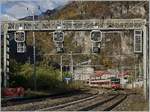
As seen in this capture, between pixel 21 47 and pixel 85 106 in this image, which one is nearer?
pixel 85 106

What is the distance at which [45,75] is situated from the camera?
64.1m

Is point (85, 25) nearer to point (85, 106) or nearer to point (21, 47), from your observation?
point (21, 47)

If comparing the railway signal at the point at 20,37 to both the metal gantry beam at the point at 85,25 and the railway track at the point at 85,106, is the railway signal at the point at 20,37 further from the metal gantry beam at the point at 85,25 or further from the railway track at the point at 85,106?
the railway track at the point at 85,106

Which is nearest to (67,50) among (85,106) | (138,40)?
(138,40)

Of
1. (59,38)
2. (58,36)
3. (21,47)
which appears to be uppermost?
(58,36)

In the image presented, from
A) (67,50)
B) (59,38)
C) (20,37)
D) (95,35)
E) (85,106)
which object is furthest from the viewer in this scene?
(67,50)

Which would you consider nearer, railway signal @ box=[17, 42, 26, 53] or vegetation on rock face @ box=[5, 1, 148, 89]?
railway signal @ box=[17, 42, 26, 53]

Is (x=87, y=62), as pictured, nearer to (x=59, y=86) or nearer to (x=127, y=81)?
(x=127, y=81)

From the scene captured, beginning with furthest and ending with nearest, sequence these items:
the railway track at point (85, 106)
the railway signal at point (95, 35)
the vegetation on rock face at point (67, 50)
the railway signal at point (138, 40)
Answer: the vegetation on rock face at point (67, 50), the railway signal at point (95, 35), the railway signal at point (138, 40), the railway track at point (85, 106)

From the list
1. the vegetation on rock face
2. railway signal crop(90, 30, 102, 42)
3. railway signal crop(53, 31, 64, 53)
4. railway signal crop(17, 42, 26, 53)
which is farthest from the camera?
the vegetation on rock face

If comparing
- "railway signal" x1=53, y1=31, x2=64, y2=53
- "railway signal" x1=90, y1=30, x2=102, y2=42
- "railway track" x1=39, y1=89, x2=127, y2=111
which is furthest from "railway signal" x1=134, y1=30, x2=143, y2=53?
"railway track" x1=39, y1=89, x2=127, y2=111

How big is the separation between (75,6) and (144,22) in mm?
90649

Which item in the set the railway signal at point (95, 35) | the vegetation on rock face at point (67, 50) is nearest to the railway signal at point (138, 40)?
the railway signal at point (95, 35)

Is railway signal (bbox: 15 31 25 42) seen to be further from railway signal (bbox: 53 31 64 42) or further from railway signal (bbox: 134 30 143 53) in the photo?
railway signal (bbox: 134 30 143 53)
